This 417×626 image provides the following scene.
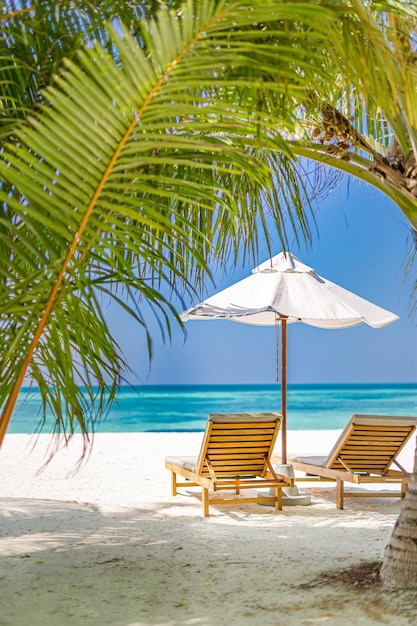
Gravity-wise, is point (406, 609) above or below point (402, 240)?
below

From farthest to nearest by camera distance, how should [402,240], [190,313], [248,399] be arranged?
[402,240] → [248,399] → [190,313]

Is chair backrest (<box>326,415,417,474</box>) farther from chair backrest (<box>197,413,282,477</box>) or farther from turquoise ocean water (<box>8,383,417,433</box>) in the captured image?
turquoise ocean water (<box>8,383,417,433</box>)

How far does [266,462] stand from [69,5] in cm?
399

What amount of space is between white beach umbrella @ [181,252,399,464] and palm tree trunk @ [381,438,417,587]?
2.57 m

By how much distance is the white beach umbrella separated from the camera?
6.15 metres

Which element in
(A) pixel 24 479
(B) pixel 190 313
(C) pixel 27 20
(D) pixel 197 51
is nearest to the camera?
(D) pixel 197 51

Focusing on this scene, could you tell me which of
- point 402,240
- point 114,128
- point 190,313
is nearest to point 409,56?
point 114,128

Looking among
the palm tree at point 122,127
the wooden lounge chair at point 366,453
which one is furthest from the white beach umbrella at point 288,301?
the palm tree at point 122,127

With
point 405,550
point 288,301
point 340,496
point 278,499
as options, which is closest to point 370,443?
point 340,496

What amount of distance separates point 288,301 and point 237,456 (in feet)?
4.40

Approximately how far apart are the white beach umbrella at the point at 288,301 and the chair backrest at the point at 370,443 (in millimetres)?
604

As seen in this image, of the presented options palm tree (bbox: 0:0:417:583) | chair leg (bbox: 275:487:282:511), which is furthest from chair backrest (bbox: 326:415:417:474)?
palm tree (bbox: 0:0:417:583)

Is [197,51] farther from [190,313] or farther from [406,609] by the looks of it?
[190,313]

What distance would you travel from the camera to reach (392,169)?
12.9 ft
